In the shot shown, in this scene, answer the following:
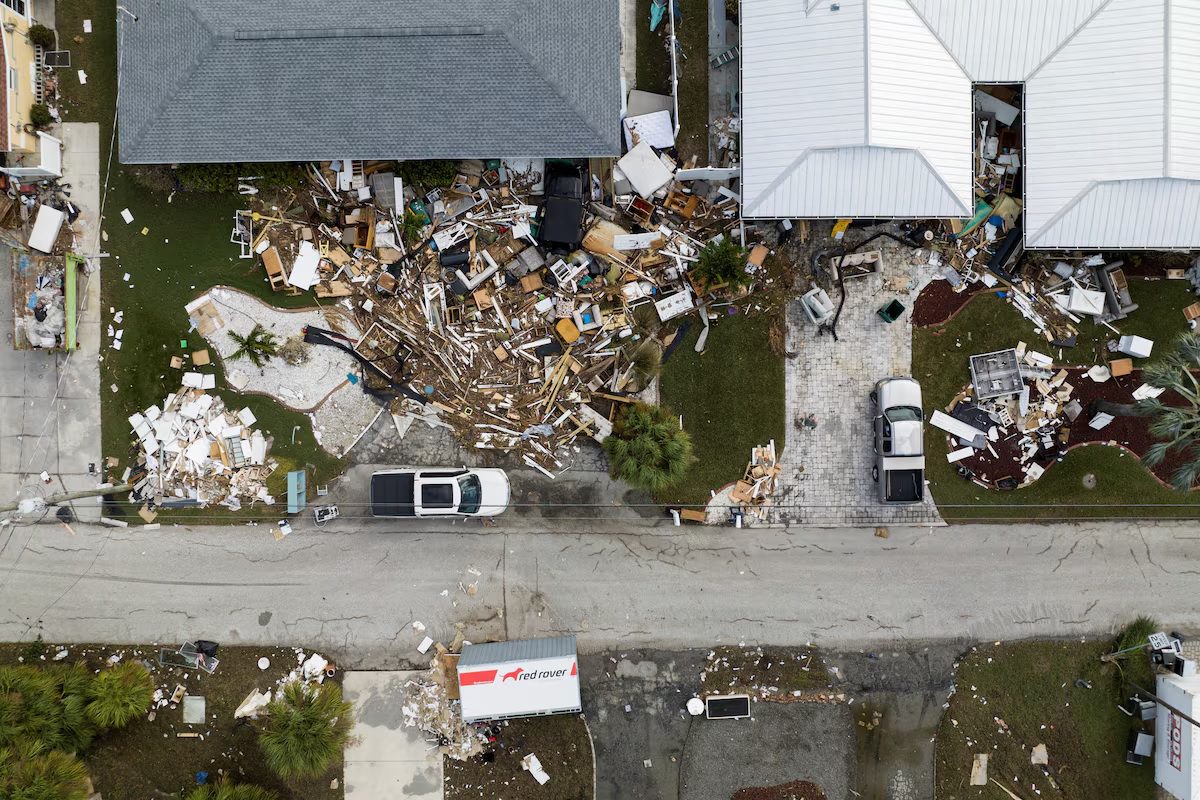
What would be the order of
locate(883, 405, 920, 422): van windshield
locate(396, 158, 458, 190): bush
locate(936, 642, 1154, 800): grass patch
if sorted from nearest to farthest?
locate(396, 158, 458, 190): bush < locate(883, 405, 920, 422): van windshield < locate(936, 642, 1154, 800): grass patch

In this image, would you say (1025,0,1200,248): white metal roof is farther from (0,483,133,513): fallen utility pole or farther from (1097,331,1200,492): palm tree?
(0,483,133,513): fallen utility pole

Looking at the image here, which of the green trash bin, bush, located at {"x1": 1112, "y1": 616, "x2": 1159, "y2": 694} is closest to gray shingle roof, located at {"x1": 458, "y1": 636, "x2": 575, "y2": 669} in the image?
the green trash bin

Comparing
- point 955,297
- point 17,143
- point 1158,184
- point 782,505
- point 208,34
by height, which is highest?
point 208,34

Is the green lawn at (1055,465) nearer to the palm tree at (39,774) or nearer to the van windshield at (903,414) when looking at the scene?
the van windshield at (903,414)

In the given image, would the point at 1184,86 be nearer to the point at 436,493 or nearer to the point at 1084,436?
the point at 1084,436

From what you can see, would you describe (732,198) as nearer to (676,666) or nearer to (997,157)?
(997,157)

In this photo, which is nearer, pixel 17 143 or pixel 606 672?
pixel 17 143

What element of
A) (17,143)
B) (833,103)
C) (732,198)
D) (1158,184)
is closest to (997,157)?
(1158,184)
